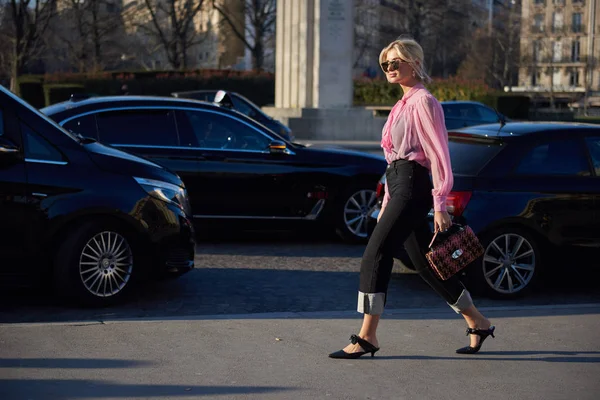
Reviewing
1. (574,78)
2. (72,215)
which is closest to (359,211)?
(72,215)

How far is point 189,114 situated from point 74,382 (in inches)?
232

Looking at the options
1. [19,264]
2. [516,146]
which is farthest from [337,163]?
[19,264]

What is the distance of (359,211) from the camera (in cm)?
1160

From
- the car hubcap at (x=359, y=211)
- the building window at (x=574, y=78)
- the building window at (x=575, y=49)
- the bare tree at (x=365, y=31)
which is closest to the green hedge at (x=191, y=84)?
the bare tree at (x=365, y=31)

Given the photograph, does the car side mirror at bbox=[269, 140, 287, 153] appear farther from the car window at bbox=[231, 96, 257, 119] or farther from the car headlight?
the car window at bbox=[231, 96, 257, 119]

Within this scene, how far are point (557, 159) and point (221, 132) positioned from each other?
387cm

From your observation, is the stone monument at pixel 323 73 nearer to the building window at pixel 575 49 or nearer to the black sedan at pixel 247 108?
the black sedan at pixel 247 108

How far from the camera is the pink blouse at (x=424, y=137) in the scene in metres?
5.91

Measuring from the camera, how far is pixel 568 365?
6.26 meters

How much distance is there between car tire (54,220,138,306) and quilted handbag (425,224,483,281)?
2.74 metres

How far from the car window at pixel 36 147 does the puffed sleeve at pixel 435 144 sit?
3.09m

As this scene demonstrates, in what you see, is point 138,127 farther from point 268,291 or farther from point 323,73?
point 323,73

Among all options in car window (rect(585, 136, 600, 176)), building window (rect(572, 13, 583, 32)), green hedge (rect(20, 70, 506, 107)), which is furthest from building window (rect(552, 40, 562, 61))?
car window (rect(585, 136, 600, 176))

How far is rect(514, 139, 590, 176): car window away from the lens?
8711mm
